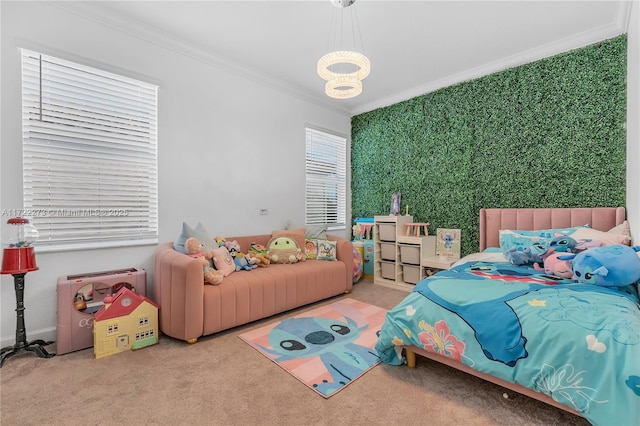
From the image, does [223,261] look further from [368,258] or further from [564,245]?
[564,245]

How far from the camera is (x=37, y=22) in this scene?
7.55ft

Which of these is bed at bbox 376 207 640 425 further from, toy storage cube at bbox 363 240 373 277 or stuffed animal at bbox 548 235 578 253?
toy storage cube at bbox 363 240 373 277

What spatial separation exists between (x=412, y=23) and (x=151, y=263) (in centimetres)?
352

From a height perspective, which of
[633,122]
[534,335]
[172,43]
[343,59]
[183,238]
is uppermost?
[172,43]

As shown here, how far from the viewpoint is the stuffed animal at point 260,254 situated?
3221mm

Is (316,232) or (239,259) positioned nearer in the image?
(239,259)

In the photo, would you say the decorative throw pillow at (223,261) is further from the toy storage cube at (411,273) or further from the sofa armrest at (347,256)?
the toy storage cube at (411,273)

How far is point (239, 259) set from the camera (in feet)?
10.1

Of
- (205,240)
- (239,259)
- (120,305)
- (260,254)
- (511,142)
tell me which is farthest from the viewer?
(511,142)

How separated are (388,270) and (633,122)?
2927mm

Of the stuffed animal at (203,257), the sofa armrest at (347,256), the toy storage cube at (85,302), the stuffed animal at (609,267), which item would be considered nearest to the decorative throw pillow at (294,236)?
the sofa armrest at (347,256)

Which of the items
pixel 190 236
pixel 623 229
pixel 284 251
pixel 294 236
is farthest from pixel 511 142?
pixel 190 236

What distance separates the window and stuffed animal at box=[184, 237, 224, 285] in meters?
2.06

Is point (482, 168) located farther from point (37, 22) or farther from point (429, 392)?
point (37, 22)
